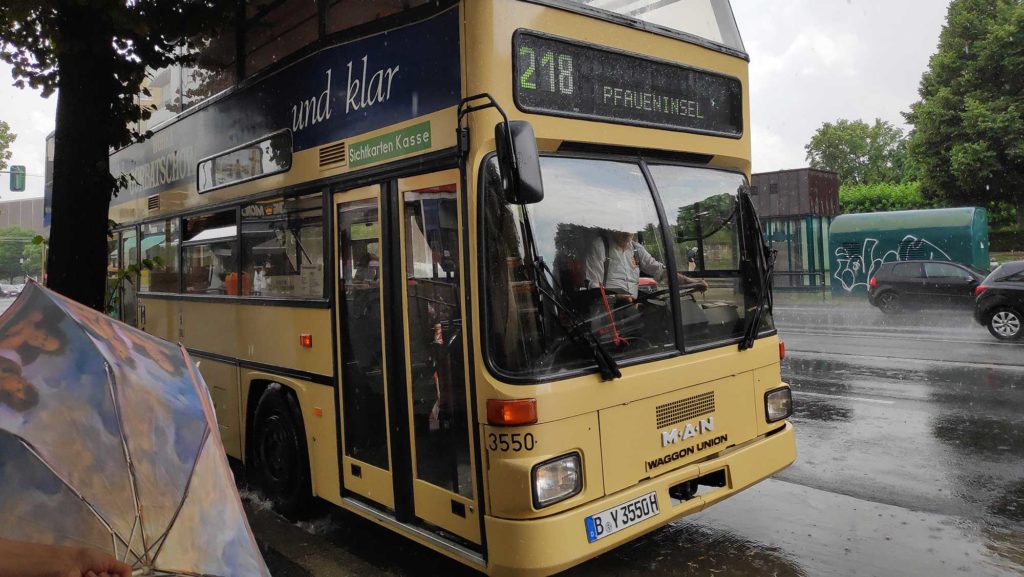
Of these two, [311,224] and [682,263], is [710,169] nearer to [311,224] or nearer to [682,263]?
[682,263]

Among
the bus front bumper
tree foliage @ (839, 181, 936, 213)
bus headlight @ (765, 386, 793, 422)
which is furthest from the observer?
tree foliage @ (839, 181, 936, 213)

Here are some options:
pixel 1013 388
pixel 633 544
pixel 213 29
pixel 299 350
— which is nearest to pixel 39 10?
pixel 213 29

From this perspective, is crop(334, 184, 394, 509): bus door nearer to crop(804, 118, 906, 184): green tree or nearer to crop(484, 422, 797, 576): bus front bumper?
crop(484, 422, 797, 576): bus front bumper

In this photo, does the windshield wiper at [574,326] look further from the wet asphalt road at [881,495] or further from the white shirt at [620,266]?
the wet asphalt road at [881,495]

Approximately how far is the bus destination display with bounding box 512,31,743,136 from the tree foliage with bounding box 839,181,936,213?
3429cm

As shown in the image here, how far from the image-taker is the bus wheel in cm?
541

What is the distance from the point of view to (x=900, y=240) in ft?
78.9

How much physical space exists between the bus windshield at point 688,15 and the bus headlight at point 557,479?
2.46 metres

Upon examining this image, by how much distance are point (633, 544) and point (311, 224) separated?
3.05 m

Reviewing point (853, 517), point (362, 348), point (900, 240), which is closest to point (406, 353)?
point (362, 348)

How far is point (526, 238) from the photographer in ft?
12.2

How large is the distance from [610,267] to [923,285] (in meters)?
18.6

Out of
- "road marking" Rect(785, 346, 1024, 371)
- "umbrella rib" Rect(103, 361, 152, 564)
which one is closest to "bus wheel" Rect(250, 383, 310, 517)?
"umbrella rib" Rect(103, 361, 152, 564)

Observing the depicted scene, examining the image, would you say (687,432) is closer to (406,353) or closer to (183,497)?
(406,353)
